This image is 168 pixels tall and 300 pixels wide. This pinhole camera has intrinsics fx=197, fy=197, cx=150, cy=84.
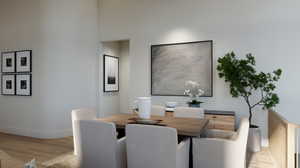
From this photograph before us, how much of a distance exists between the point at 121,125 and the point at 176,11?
3.03m

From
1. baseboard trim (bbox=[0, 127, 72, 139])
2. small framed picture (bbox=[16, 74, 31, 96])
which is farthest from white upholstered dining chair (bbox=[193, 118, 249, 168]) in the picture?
small framed picture (bbox=[16, 74, 31, 96])

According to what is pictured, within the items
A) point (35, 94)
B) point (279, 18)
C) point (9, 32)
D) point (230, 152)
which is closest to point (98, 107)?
point (35, 94)

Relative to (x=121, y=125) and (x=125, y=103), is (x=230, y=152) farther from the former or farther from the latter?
(x=125, y=103)

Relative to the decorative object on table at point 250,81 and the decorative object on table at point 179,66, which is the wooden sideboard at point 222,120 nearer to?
the decorative object on table at point 250,81

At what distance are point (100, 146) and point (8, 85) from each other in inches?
158

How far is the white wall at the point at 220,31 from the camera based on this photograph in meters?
3.61

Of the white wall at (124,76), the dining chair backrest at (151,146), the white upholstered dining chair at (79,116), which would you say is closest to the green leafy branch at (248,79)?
the dining chair backrest at (151,146)

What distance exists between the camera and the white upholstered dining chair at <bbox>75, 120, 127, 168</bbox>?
211 centimetres

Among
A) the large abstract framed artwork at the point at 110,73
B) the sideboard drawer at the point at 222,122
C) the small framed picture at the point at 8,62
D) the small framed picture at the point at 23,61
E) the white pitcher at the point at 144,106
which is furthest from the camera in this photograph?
the large abstract framed artwork at the point at 110,73

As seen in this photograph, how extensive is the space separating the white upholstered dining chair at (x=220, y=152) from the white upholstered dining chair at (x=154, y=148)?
0.61 ft

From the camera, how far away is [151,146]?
1902 millimetres

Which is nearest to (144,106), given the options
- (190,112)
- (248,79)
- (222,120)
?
(190,112)

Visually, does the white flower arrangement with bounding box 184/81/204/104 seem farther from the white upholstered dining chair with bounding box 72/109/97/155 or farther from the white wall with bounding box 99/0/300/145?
the white upholstered dining chair with bounding box 72/109/97/155

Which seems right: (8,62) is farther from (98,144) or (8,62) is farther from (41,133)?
(98,144)
